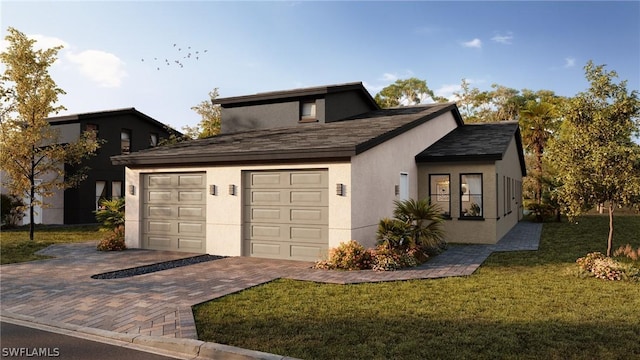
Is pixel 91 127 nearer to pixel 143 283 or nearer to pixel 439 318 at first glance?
pixel 143 283

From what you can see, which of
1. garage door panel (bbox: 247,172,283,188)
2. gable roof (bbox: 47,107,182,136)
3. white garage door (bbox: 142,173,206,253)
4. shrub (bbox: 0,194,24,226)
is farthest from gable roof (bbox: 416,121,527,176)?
shrub (bbox: 0,194,24,226)

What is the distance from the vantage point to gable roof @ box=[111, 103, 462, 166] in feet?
40.3

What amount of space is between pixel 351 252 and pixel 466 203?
31.7 feet

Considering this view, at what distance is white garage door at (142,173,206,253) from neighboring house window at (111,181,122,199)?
15.0m

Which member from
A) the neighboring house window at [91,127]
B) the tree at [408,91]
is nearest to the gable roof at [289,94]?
the neighboring house window at [91,127]

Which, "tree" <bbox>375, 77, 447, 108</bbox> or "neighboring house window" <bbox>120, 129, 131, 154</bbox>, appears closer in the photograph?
"neighboring house window" <bbox>120, 129, 131, 154</bbox>

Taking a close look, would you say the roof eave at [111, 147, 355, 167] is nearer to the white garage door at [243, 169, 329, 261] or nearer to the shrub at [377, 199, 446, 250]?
the white garage door at [243, 169, 329, 261]

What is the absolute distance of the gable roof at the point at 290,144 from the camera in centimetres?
1230

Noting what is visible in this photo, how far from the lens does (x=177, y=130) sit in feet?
109

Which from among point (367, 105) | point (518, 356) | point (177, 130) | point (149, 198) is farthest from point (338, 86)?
point (177, 130)

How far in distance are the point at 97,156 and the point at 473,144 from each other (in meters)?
23.5

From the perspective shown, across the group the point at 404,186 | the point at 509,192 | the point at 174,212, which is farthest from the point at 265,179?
the point at 509,192

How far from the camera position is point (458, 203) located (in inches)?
669

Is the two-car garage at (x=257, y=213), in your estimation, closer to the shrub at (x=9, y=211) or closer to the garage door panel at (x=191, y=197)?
the garage door panel at (x=191, y=197)
